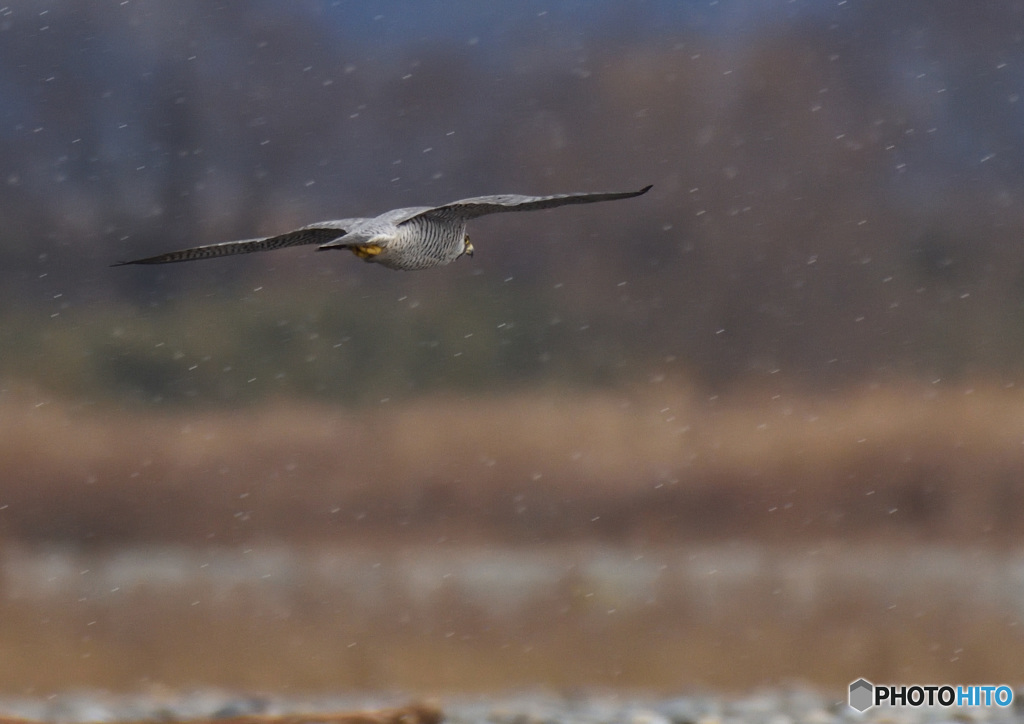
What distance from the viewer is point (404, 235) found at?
11.9ft

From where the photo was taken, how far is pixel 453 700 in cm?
643

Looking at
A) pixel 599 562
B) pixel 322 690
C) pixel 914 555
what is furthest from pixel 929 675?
pixel 322 690

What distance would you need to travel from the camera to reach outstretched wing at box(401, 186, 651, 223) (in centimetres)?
338

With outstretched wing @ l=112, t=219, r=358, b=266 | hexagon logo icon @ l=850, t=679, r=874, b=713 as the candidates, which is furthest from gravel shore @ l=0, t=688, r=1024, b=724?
outstretched wing @ l=112, t=219, r=358, b=266

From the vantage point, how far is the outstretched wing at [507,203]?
3.38 m

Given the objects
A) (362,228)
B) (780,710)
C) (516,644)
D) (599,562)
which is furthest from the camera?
(599,562)

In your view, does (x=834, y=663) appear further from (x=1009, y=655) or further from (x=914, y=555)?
(x=914, y=555)

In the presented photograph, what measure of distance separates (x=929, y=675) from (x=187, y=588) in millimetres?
4531
